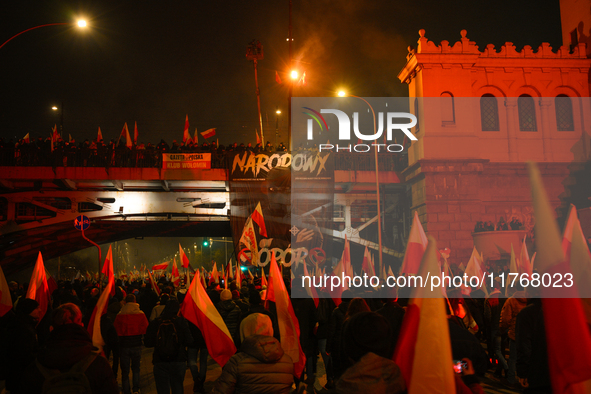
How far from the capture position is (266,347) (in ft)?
12.5

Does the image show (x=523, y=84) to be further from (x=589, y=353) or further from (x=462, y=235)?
(x=589, y=353)

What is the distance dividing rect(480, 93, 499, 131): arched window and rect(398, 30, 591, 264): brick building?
62 mm

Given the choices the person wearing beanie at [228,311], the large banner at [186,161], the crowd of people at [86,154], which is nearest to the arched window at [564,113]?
the crowd of people at [86,154]

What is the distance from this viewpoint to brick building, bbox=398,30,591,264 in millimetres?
28406

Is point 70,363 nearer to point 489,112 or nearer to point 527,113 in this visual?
point 489,112

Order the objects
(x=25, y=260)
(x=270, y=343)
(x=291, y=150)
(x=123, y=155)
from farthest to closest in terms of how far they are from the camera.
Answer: (x=25, y=260) → (x=123, y=155) → (x=291, y=150) → (x=270, y=343)

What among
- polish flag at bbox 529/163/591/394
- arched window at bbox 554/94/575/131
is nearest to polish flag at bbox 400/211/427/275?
polish flag at bbox 529/163/591/394

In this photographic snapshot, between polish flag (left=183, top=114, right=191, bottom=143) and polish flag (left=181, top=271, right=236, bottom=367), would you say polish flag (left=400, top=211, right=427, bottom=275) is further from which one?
polish flag (left=183, top=114, right=191, bottom=143)

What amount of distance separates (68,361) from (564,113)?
113 ft

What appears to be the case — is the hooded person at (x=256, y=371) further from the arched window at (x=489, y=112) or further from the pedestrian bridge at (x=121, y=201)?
the arched window at (x=489, y=112)

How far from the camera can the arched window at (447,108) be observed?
98.2 ft

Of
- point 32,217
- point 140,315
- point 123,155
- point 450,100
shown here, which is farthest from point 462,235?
point 32,217

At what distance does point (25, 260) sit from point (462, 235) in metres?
29.4

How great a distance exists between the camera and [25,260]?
35312 millimetres
